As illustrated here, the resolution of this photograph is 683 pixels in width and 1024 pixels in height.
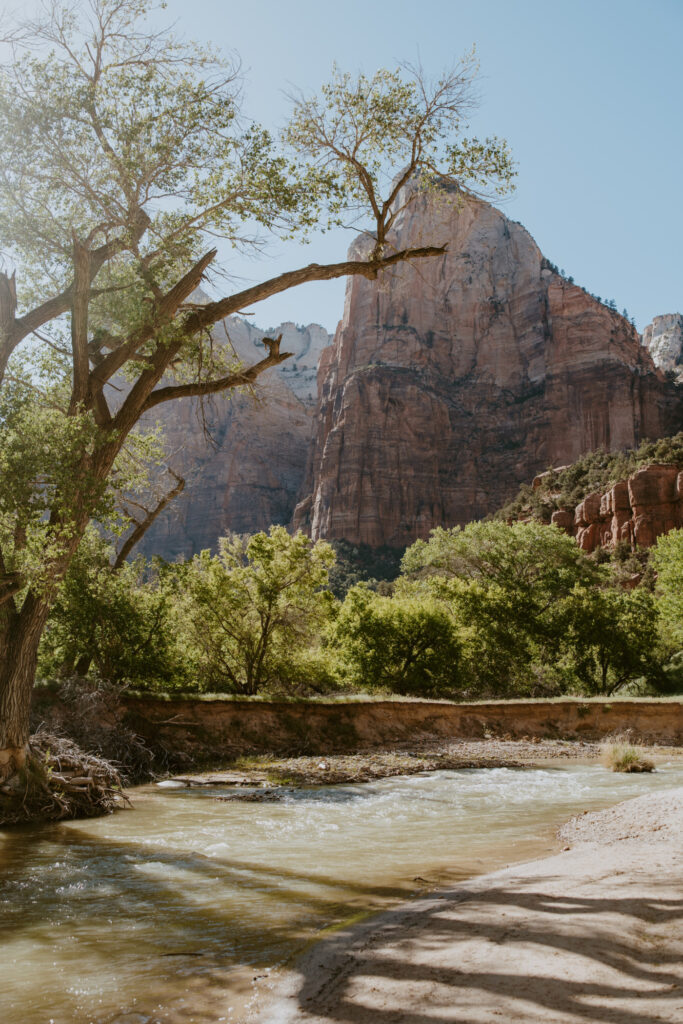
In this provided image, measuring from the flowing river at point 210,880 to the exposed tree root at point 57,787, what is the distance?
444 mm

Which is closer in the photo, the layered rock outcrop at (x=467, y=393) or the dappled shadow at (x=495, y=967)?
the dappled shadow at (x=495, y=967)

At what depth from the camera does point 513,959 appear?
3387 mm

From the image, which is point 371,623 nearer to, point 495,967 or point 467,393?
point 495,967

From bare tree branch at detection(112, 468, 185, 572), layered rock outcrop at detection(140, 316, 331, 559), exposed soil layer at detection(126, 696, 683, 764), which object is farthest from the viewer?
layered rock outcrop at detection(140, 316, 331, 559)

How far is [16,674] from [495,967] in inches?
294

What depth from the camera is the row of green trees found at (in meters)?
19.4

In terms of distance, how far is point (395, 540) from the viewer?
101 m

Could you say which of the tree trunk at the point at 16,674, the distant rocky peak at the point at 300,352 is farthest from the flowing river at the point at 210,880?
the distant rocky peak at the point at 300,352

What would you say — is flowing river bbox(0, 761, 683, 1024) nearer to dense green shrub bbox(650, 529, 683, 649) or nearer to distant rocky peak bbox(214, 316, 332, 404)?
dense green shrub bbox(650, 529, 683, 649)

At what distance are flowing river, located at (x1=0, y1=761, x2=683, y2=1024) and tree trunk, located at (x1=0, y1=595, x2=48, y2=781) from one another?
1.08 m

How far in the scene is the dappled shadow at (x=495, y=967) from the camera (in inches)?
110

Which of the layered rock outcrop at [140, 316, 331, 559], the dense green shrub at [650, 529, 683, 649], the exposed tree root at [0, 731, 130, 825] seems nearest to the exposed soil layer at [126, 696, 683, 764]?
the exposed tree root at [0, 731, 130, 825]

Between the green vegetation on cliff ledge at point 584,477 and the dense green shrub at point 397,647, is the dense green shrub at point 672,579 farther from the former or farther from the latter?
the green vegetation on cliff ledge at point 584,477

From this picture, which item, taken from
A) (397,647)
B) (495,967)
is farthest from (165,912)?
(397,647)
